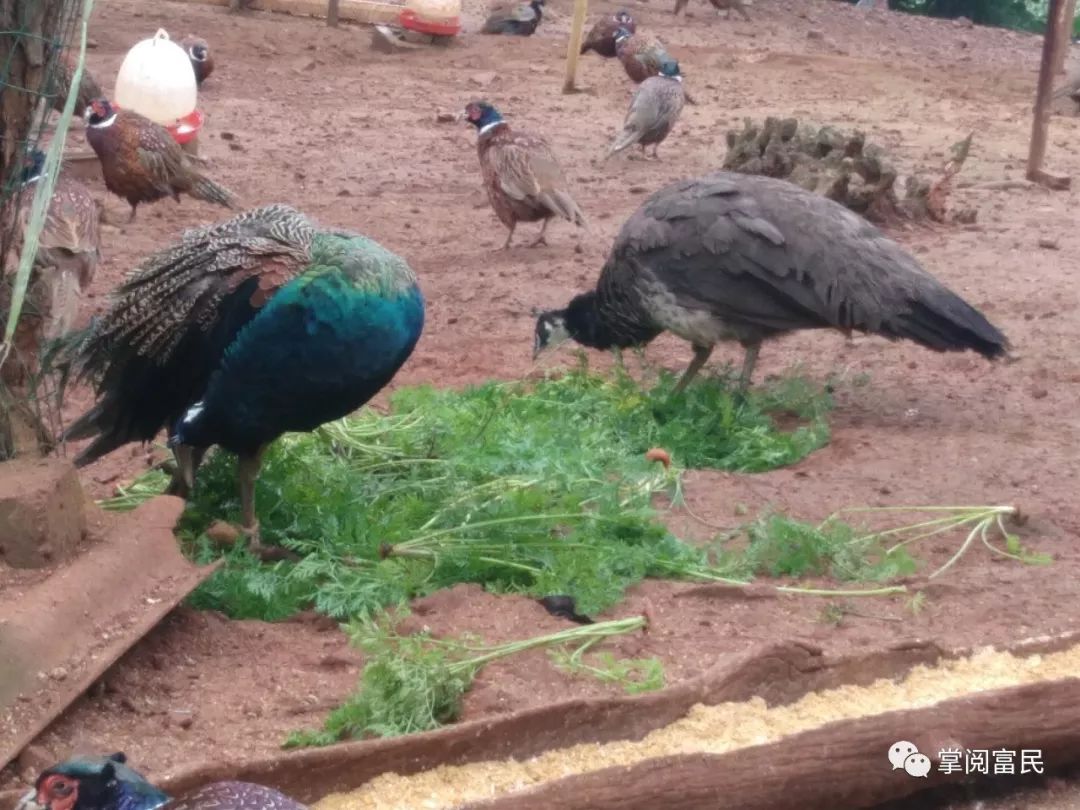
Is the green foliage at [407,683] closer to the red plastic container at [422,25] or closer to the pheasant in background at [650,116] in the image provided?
the pheasant in background at [650,116]

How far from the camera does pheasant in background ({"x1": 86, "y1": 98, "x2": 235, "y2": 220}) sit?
8.64 m

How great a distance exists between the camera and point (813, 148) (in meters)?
9.34

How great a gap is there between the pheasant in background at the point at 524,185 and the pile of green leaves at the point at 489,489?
276 centimetres

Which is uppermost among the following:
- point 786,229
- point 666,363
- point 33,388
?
point 786,229

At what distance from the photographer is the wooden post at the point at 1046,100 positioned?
9711 mm

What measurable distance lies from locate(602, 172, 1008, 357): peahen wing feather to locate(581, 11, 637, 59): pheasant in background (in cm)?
973

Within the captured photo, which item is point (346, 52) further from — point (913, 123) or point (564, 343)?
point (564, 343)

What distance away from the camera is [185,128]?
9.95m


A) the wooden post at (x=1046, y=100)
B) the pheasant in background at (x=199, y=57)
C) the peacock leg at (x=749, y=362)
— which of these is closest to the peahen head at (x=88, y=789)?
the peacock leg at (x=749, y=362)

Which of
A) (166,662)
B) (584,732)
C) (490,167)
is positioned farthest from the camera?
(490,167)

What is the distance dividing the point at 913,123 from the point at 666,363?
6993 millimetres

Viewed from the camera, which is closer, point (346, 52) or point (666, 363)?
point (666, 363)

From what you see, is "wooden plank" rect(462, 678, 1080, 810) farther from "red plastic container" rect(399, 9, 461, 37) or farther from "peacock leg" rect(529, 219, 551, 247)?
"red plastic container" rect(399, 9, 461, 37)


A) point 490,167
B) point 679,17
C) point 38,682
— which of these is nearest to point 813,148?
point 490,167
